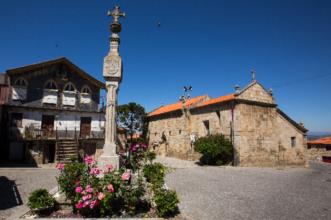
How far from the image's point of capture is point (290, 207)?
7.65 metres

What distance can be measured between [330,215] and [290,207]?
43.6 inches

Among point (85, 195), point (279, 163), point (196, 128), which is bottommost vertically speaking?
point (279, 163)

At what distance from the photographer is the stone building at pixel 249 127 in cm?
2108

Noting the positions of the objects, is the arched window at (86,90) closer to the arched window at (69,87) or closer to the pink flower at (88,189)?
the arched window at (69,87)

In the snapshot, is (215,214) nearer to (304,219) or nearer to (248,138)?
(304,219)

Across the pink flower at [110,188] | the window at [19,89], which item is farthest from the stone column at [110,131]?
the window at [19,89]

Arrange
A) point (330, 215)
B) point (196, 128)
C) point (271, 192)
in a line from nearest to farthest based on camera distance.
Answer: point (330, 215), point (271, 192), point (196, 128)

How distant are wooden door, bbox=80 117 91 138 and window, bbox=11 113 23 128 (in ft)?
18.0

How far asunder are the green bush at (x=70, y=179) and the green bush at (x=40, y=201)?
1.31 feet

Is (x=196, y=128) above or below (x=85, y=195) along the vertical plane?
above

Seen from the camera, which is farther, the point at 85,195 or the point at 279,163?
the point at 279,163

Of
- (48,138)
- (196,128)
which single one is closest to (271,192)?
(196,128)

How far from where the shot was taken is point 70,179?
6137 mm

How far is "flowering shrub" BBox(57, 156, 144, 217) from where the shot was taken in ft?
18.3
